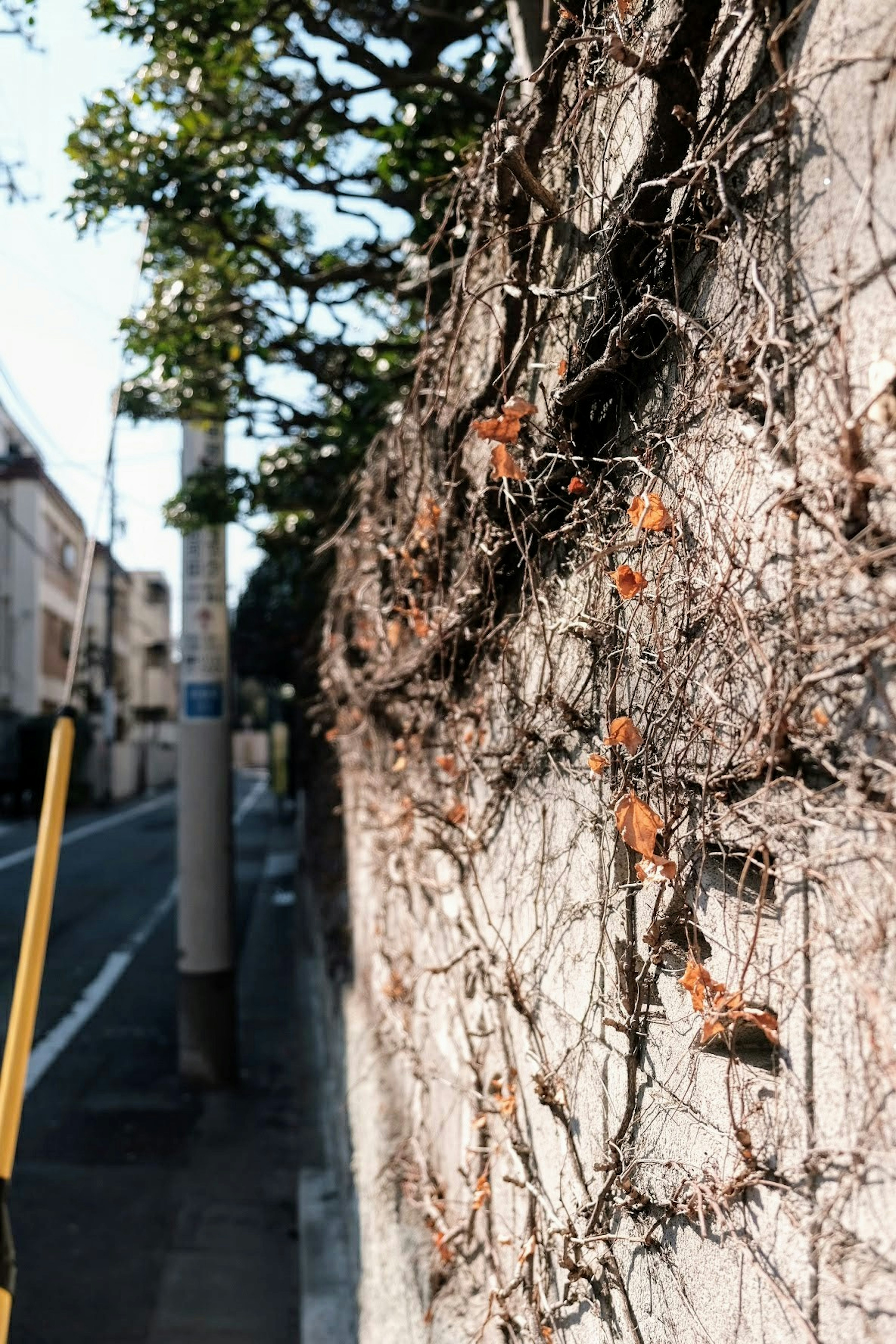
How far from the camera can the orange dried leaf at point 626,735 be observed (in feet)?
5.26

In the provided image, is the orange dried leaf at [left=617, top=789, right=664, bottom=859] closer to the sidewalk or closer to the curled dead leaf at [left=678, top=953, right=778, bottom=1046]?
the curled dead leaf at [left=678, top=953, right=778, bottom=1046]

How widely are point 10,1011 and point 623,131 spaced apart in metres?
8.35

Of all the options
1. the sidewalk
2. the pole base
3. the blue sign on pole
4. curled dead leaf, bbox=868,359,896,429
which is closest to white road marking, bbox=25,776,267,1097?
the pole base

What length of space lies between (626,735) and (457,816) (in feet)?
4.19

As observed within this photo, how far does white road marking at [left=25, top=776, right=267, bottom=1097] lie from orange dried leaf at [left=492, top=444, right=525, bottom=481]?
6553 mm

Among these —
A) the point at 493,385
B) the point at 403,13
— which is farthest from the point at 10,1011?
the point at 493,385

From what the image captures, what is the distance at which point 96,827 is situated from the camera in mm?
29250

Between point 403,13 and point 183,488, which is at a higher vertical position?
point 403,13

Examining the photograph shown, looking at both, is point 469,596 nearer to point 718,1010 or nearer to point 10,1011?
point 718,1010

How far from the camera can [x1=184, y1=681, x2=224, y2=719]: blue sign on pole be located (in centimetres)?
762

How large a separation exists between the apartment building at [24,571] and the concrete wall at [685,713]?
34.2 m

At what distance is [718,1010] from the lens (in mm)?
1315

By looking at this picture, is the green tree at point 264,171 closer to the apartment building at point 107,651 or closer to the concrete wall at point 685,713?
the concrete wall at point 685,713

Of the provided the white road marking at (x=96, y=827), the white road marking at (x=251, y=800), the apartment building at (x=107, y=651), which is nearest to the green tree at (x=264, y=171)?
the white road marking at (x=96, y=827)
